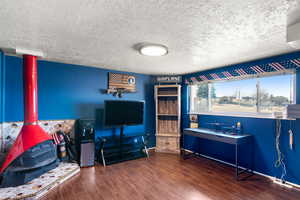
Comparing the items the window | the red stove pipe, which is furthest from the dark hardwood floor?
the window

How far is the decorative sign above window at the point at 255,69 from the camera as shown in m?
2.49

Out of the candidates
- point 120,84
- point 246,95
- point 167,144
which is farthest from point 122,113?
point 246,95

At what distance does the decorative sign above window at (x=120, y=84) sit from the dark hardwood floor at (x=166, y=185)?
1.81 metres

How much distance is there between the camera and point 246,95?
3178mm

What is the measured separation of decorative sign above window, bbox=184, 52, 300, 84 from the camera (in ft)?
8.17

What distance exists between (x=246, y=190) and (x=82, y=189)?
103 inches

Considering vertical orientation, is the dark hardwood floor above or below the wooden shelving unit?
below

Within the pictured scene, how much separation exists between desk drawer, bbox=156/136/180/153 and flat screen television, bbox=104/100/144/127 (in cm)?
89

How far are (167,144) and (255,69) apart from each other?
276 centimetres

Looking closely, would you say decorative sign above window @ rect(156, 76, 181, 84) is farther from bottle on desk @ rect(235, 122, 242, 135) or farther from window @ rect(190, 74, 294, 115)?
bottle on desk @ rect(235, 122, 242, 135)

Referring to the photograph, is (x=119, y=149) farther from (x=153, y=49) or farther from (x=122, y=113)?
(x=153, y=49)

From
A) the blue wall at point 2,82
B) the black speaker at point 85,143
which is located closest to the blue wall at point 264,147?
the black speaker at point 85,143

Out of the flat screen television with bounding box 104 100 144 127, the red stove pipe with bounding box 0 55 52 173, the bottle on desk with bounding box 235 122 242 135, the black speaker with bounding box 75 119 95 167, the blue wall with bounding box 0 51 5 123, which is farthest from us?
the flat screen television with bounding box 104 100 144 127

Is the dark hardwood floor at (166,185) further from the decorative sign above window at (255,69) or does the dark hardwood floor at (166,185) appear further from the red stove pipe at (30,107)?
the decorative sign above window at (255,69)
